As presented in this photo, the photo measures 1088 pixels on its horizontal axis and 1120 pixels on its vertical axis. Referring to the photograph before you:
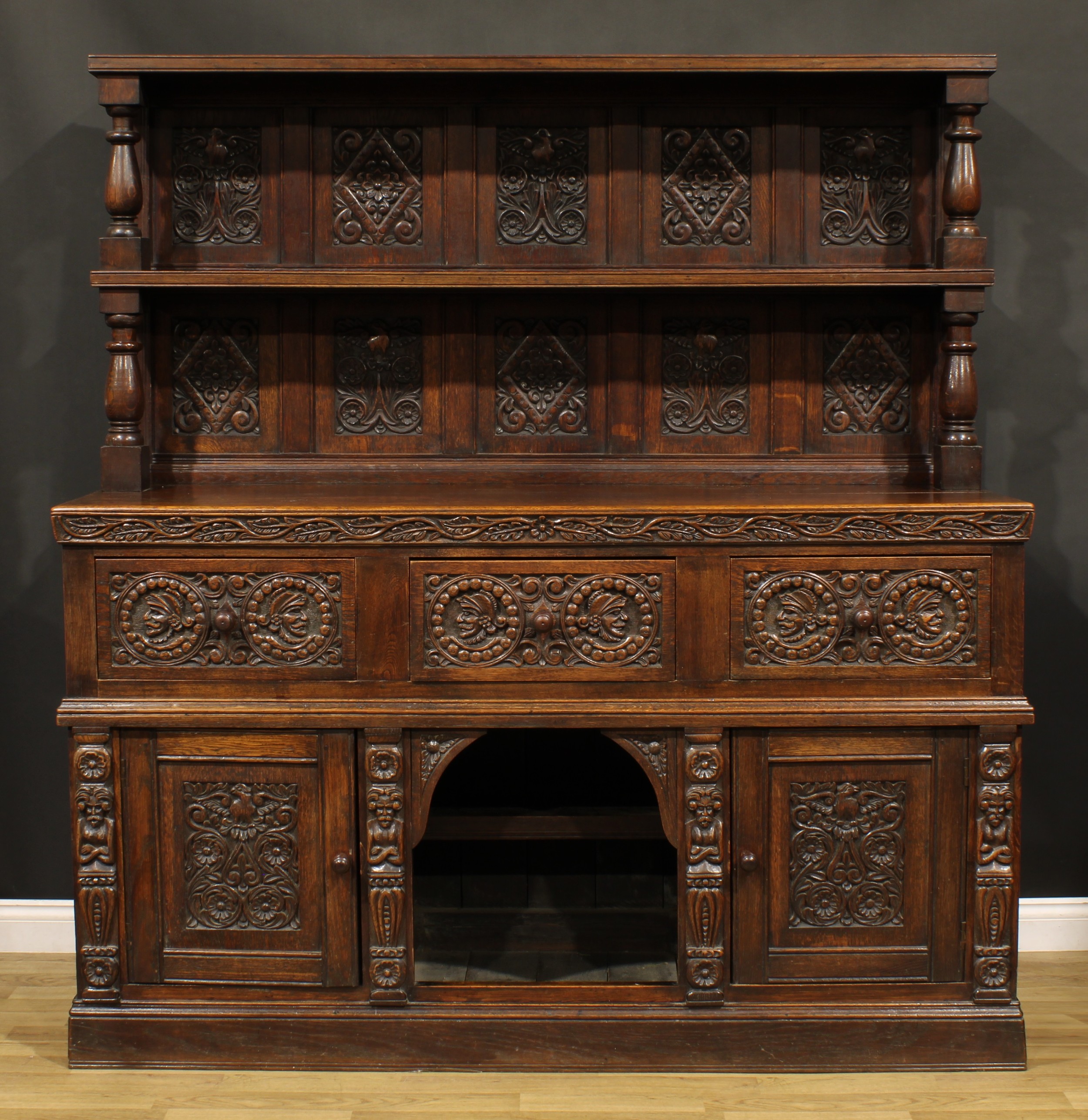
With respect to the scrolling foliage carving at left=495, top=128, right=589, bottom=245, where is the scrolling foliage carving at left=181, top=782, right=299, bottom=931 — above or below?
below

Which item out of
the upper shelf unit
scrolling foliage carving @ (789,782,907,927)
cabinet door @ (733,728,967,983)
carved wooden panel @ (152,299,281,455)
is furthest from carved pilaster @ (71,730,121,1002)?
scrolling foliage carving @ (789,782,907,927)

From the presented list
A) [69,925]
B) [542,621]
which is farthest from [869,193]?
[69,925]

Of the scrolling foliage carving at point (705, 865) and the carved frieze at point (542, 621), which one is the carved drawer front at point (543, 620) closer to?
the carved frieze at point (542, 621)

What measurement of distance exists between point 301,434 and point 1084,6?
2041 mm

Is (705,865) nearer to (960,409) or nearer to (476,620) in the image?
(476,620)

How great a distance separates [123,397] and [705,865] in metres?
1.51

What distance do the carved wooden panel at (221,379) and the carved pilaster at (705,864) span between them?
3.91ft

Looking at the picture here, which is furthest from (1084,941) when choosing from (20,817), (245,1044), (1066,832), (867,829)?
(20,817)

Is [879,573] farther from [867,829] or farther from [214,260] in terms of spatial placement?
[214,260]

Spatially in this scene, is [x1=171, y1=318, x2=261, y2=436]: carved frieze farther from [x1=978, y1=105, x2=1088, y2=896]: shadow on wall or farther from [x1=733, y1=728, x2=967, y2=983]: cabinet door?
[x1=978, y1=105, x2=1088, y2=896]: shadow on wall

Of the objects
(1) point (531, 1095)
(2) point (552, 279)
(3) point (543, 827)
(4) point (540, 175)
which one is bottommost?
(1) point (531, 1095)

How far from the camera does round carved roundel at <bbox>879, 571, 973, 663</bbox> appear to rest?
238 cm

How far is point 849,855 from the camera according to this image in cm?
244

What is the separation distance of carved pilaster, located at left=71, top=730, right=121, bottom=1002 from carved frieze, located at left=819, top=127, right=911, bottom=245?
187 cm
